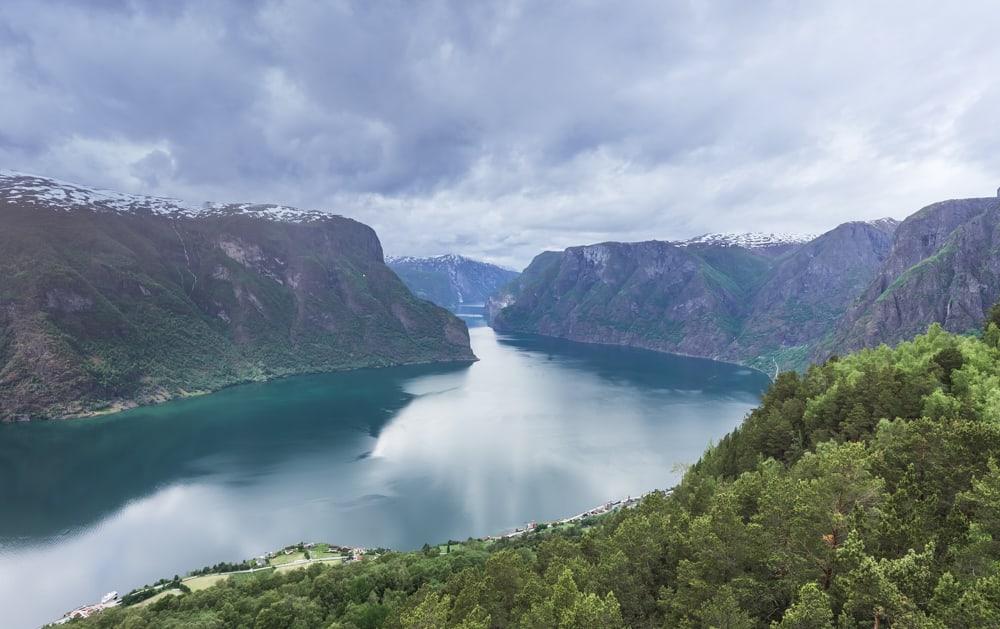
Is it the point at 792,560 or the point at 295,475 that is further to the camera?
the point at 295,475

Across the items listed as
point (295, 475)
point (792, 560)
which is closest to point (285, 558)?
point (295, 475)

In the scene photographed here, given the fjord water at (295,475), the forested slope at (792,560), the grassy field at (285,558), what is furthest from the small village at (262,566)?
the forested slope at (792,560)

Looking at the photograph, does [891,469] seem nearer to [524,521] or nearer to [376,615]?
[376,615]

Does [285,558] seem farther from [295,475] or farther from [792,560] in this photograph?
[792,560]

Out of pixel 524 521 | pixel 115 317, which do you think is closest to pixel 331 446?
pixel 524 521

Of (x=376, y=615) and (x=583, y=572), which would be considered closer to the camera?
(x=583, y=572)

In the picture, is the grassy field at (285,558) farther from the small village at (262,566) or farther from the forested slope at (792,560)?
the forested slope at (792,560)
